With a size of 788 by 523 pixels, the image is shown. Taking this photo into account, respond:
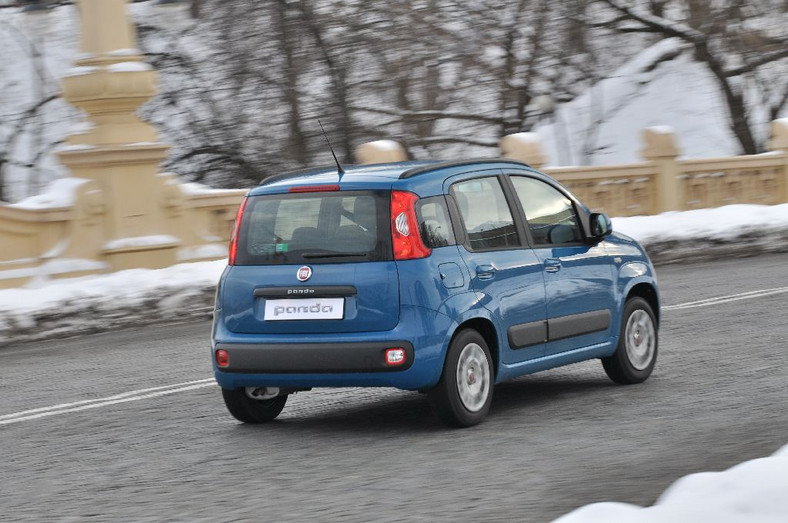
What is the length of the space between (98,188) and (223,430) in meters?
8.28

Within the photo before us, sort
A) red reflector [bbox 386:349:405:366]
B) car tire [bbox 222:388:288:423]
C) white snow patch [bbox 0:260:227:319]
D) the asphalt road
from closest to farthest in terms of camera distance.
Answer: the asphalt road → red reflector [bbox 386:349:405:366] → car tire [bbox 222:388:288:423] → white snow patch [bbox 0:260:227:319]

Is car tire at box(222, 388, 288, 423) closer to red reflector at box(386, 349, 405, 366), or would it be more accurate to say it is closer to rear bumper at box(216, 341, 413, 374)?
rear bumper at box(216, 341, 413, 374)

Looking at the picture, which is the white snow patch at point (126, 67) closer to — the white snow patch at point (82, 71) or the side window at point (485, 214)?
the white snow patch at point (82, 71)

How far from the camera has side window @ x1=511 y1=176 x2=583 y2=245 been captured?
897cm

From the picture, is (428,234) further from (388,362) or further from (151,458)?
(151,458)

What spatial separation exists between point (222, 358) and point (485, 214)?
174cm

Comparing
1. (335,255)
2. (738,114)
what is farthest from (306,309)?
(738,114)

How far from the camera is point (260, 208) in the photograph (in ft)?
27.6

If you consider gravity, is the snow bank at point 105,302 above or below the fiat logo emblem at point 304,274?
below

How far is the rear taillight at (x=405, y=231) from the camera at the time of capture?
794 cm

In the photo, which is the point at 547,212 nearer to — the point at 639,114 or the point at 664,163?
the point at 664,163

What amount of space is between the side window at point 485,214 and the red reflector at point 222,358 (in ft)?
4.93

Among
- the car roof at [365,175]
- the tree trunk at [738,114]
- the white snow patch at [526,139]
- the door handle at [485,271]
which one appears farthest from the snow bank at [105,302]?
the tree trunk at [738,114]

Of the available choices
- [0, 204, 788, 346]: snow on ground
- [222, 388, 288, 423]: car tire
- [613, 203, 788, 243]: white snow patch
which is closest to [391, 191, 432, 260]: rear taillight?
[222, 388, 288, 423]: car tire
